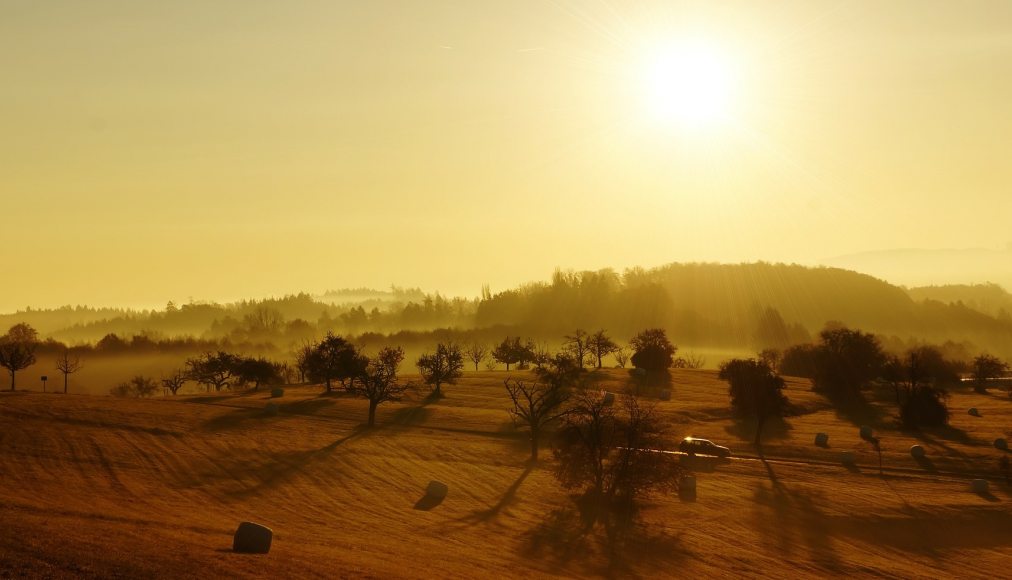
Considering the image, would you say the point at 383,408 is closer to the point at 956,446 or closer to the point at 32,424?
the point at 32,424

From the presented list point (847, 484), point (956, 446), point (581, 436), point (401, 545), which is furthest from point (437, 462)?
point (956, 446)

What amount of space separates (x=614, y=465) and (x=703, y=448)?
1926cm

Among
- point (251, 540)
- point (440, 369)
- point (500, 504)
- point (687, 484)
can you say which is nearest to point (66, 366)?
point (440, 369)

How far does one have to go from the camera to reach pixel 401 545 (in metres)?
35.2

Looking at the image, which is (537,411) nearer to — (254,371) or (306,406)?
(306,406)

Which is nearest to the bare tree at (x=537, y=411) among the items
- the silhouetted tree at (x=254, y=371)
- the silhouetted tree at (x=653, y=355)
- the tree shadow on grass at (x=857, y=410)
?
the tree shadow on grass at (x=857, y=410)

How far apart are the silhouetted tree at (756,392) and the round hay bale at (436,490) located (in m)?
33.8

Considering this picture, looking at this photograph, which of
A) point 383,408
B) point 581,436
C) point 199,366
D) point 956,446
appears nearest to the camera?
point 581,436

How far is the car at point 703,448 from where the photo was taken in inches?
2511

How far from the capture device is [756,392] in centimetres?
7469

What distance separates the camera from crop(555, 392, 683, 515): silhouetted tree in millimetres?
47094

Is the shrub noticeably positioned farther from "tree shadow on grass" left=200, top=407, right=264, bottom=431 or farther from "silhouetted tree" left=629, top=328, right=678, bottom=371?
"tree shadow on grass" left=200, top=407, right=264, bottom=431

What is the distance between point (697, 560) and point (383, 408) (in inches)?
2063

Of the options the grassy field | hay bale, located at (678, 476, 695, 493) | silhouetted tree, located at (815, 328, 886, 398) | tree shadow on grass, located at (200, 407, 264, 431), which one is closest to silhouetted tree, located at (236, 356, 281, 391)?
the grassy field
